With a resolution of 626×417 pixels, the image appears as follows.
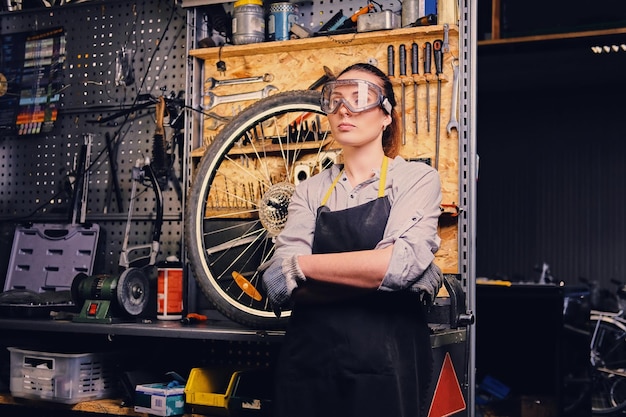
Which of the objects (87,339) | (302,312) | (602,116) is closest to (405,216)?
(302,312)

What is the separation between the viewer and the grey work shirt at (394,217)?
2.12 m

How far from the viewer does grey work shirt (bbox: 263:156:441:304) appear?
2.12 metres

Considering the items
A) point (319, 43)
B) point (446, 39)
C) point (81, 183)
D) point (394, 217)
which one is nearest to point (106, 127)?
point (81, 183)

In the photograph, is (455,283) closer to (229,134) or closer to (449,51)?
(449,51)

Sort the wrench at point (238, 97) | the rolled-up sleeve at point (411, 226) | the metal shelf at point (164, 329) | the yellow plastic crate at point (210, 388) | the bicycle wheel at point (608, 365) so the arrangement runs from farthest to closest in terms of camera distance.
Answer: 1. the bicycle wheel at point (608, 365)
2. the wrench at point (238, 97)
3. the yellow plastic crate at point (210, 388)
4. the metal shelf at point (164, 329)
5. the rolled-up sleeve at point (411, 226)

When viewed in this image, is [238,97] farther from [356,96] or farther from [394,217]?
[394,217]

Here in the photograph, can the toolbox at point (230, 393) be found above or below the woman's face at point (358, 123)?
below

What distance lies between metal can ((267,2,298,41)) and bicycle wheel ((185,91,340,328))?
363 mm

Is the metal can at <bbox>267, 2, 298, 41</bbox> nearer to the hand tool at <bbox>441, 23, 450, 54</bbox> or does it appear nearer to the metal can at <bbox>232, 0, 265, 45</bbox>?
the metal can at <bbox>232, 0, 265, 45</bbox>

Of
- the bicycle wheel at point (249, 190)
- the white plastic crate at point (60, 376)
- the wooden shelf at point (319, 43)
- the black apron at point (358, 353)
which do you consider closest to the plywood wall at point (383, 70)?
the wooden shelf at point (319, 43)

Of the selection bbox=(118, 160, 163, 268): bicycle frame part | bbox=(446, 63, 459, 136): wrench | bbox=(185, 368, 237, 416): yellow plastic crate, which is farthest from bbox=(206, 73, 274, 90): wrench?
bbox=(185, 368, 237, 416): yellow plastic crate

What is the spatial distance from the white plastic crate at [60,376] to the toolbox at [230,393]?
468 millimetres

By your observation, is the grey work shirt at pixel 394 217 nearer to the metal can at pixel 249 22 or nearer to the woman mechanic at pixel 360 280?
the woman mechanic at pixel 360 280

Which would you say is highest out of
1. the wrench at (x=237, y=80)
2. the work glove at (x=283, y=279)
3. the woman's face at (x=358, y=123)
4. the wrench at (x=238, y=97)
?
the wrench at (x=237, y=80)
